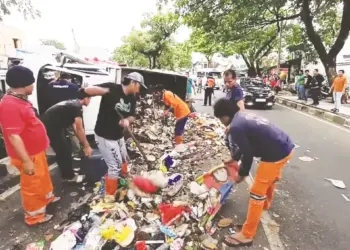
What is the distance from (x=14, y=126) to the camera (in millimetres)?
2807

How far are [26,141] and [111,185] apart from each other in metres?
1.07

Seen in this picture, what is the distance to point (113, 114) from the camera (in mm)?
3375

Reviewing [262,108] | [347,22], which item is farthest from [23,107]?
[347,22]

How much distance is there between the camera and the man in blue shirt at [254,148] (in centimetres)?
270

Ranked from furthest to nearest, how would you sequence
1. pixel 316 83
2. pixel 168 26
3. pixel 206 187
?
pixel 168 26
pixel 316 83
pixel 206 187

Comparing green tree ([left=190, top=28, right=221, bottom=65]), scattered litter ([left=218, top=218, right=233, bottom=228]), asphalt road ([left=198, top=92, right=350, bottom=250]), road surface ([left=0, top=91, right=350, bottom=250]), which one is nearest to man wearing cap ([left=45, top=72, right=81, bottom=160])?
road surface ([left=0, top=91, right=350, bottom=250])

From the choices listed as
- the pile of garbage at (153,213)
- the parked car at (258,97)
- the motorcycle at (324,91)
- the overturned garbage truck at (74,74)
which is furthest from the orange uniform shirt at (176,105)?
the motorcycle at (324,91)

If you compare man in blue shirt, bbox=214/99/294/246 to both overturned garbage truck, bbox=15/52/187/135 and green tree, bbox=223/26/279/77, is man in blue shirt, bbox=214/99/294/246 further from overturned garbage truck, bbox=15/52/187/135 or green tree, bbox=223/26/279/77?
green tree, bbox=223/26/279/77

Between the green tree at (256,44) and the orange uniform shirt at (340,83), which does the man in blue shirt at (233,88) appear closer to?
the orange uniform shirt at (340,83)

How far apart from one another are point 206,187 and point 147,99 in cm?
403

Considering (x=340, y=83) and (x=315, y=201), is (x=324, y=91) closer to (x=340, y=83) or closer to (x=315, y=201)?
(x=340, y=83)

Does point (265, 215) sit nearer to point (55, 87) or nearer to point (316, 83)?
point (55, 87)

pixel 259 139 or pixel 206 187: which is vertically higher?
pixel 259 139

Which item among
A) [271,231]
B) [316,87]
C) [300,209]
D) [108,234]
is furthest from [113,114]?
[316,87]
